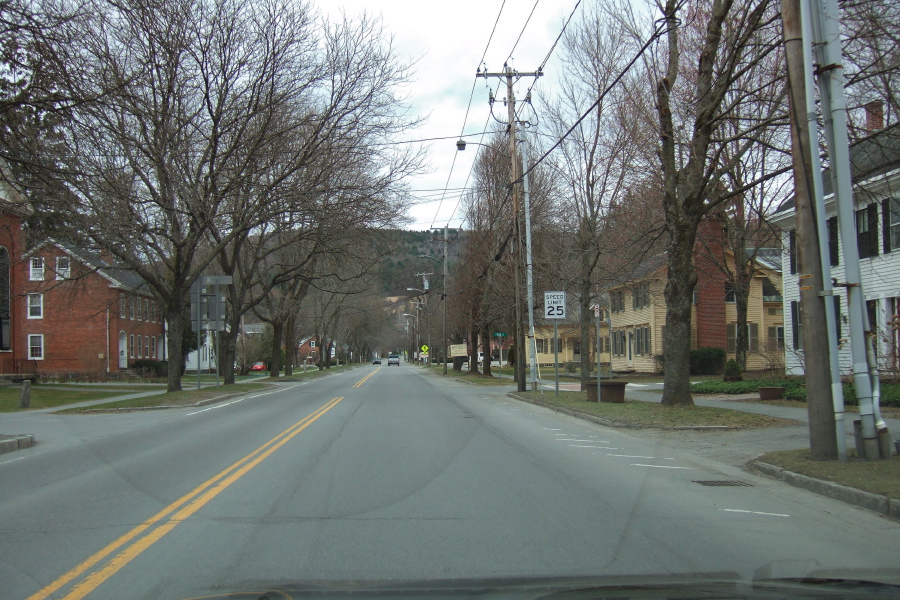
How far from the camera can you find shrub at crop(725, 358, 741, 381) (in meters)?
30.0

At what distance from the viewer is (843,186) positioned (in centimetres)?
945

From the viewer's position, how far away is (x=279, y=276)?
116 feet

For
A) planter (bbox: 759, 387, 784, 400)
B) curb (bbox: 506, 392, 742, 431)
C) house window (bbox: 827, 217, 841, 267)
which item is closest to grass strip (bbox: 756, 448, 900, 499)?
curb (bbox: 506, 392, 742, 431)

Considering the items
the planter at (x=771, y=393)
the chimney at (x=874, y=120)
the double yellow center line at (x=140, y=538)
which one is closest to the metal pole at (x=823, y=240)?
the chimney at (x=874, y=120)

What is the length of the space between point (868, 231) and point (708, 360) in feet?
57.1

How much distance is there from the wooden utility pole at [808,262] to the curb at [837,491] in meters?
0.69

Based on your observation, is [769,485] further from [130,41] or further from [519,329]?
[130,41]

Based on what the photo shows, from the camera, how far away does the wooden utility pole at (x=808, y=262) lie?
9.62 m

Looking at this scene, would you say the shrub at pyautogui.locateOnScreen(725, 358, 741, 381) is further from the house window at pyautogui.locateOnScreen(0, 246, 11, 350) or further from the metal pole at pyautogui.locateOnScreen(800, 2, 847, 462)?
the house window at pyautogui.locateOnScreen(0, 246, 11, 350)

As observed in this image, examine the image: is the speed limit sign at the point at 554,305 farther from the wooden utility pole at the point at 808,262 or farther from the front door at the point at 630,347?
the front door at the point at 630,347

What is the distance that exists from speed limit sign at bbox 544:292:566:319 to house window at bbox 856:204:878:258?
32.8 ft

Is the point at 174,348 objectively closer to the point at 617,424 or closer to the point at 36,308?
the point at 617,424

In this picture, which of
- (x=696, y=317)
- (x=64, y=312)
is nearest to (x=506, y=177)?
(x=696, y=317)

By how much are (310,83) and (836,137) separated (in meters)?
17.6
